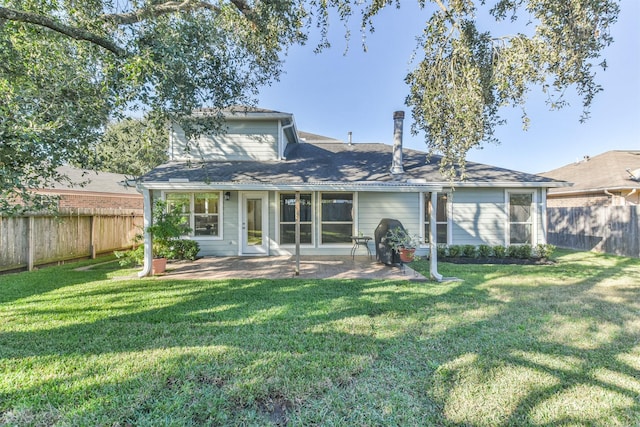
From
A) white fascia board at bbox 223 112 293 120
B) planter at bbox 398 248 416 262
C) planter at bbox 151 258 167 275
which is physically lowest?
planter at bbox 151 258 167 275

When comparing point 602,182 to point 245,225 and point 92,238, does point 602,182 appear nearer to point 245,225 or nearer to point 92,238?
point 245,225

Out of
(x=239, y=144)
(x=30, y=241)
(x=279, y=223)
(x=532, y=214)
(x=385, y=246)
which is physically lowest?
(x=385, y=246)

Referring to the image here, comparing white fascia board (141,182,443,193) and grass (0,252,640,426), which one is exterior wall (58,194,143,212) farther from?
grass (0,252,640,426)

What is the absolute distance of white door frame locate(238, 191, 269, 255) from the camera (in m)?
9.52

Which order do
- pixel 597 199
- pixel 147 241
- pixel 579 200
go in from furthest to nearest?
pixel 579 200
pixel 597 199
pixel 147 241

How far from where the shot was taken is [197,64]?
18.8 ft

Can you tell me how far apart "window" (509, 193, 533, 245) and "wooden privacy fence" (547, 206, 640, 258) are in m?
3.60

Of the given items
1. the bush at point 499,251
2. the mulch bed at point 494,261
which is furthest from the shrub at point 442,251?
the bush at point 499,251

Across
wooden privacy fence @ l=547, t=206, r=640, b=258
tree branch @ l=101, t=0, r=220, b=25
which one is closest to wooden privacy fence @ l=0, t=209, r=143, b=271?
tree branch @ l=101, t=0, r=220, b=25

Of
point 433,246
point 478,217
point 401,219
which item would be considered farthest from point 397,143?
point 433,246

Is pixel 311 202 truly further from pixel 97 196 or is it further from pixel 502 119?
pixel 97 196

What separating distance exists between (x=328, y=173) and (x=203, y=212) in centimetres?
442

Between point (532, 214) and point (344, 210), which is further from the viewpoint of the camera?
point (344, 210)

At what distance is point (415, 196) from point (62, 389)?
9.21m
